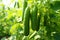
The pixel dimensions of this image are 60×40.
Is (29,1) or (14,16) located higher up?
(29,1)

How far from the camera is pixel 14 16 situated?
8.70ft

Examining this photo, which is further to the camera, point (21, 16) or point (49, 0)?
point (21, 16)

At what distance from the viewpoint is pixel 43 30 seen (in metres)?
2.31

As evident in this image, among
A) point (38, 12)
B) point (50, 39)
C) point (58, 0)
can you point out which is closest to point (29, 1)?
point (38, 12)

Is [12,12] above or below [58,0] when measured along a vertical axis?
below

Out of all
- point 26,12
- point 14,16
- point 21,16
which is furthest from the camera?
point 14,16

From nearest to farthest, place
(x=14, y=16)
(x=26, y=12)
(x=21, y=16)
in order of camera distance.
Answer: (x=26, y=12) → (x=21, y=16) → (x=14, y=16)

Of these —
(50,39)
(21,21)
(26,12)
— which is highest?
(26,12)

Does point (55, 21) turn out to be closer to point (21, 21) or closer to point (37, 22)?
point (37, 22)

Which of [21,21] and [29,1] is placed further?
[21,21]

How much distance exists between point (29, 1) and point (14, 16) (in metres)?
0.42

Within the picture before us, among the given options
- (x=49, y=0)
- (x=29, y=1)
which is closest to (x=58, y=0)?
(x=49, y=0)

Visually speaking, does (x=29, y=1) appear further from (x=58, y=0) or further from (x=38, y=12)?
(x=58, y=0)

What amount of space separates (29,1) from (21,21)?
0.28 metres
